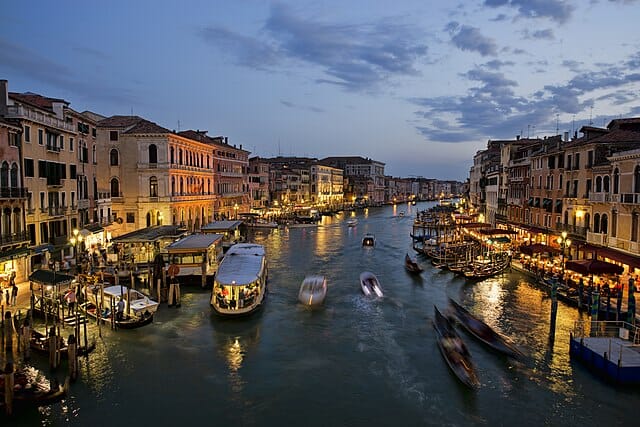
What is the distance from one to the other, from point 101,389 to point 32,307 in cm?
584

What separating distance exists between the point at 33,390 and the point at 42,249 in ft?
37.5

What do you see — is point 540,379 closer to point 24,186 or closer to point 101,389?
point 101,389

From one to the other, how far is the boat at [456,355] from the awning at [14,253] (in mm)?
15276

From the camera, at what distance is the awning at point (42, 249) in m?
20.9

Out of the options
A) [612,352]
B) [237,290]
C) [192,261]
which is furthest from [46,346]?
[612,352]

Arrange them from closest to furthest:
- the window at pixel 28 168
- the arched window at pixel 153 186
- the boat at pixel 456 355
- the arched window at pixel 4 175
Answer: the boat at pixel 456 355
the arched window at pixel 4 175
the window at pixel 28 168
the arched window at pixel 153 186

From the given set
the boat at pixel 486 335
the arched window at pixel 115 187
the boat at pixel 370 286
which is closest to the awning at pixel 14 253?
the boat at pixel 370 286

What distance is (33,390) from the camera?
11.4 meters

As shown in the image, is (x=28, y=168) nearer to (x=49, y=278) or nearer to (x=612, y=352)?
(x=49, y=278)

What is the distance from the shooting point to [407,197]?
6467 inches

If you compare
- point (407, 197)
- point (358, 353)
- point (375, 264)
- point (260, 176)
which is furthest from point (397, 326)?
point (407, 197)

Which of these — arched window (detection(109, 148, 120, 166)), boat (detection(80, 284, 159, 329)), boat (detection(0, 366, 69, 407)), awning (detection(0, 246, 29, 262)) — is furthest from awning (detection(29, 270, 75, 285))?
arched window (detection(109, 148, 120, 166))

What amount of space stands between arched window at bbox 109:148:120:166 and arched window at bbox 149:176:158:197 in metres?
2.69

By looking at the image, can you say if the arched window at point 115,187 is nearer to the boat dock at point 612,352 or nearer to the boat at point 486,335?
the boat at point 486,335
